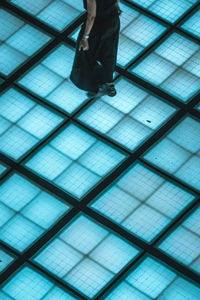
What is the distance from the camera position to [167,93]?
14008mm

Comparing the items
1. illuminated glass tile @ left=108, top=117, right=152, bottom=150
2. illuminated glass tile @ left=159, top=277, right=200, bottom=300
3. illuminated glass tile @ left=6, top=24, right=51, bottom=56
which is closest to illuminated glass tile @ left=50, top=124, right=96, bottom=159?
illuminated glass tile @ left=108, top=117, right=152, bottom=150

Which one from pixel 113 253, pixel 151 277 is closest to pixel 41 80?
pixel 113 253

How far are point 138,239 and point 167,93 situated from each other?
2953 mm

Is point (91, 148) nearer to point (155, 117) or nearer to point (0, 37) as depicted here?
point (155, 117)

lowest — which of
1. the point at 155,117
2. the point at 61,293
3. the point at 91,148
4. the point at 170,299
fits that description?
the point at 61,293

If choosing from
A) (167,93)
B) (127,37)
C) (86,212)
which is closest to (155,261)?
(86,212)

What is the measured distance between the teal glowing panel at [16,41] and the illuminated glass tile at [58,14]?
321 millimetres

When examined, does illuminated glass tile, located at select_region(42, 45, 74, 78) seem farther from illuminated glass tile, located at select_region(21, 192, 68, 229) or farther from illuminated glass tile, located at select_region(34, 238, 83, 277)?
illuminated glass tile, located at select_region(34, 238, 83, 277)

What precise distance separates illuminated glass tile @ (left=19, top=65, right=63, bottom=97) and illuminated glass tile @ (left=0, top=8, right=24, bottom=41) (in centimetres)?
105

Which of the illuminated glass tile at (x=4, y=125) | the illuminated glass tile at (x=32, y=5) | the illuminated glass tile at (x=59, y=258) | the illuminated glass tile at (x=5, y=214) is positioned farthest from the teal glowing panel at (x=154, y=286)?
the illuminated glass tile at (x=32, y=5)

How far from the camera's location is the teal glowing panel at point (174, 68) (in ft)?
46.2

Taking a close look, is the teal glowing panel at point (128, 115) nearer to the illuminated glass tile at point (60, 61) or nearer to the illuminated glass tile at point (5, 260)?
the illuminated glass tile at point (60, 61)

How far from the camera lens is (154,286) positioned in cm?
1232

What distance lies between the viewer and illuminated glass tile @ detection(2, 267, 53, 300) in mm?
12336
